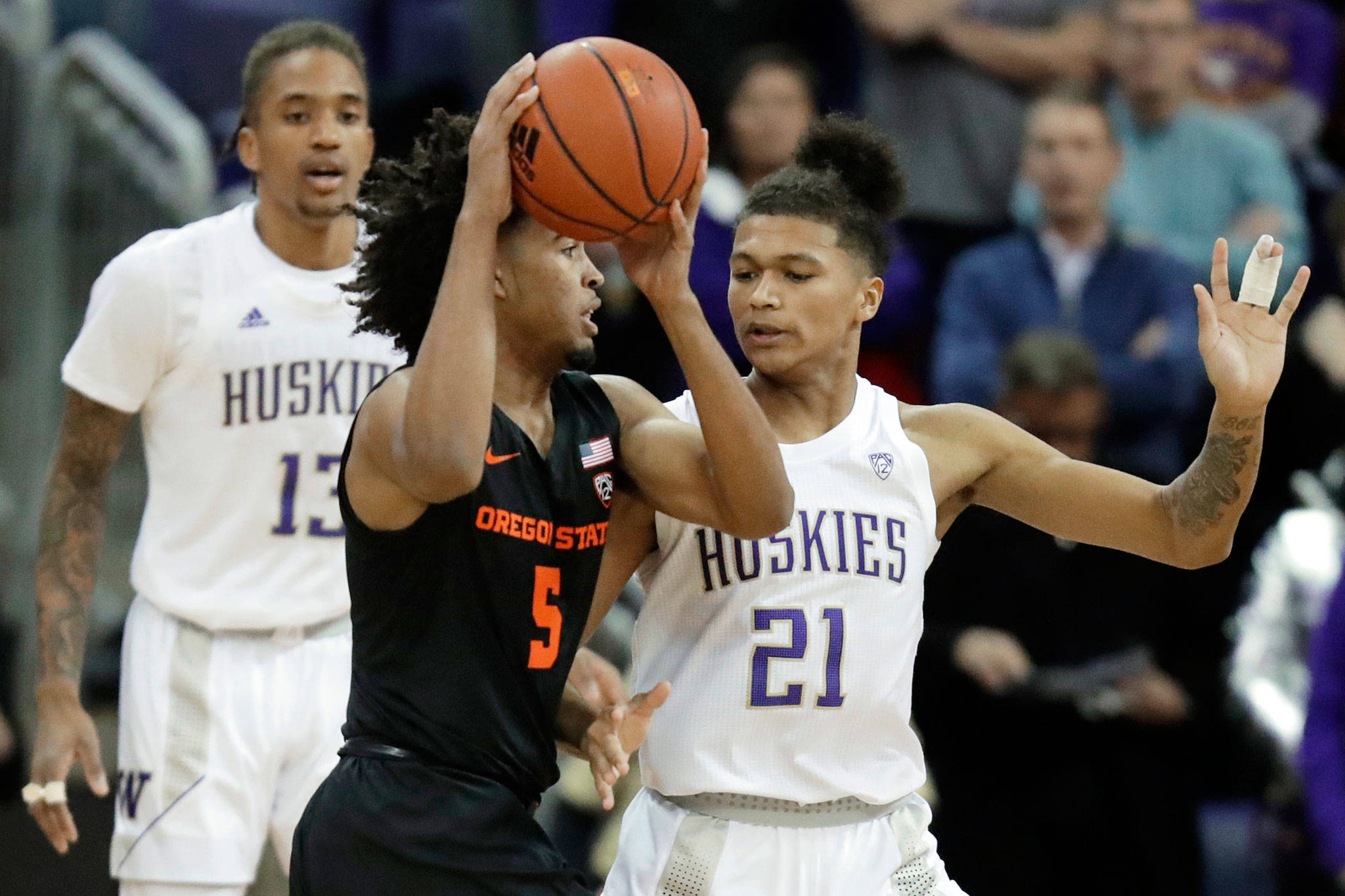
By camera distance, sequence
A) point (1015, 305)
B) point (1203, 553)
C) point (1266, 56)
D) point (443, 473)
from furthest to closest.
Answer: point (1266, 56), point (1015, 305), point (1203, 553), point (443, 473)

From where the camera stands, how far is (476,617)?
3357 mm

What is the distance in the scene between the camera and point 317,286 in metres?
4.80

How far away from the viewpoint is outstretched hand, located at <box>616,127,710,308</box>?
133 inches

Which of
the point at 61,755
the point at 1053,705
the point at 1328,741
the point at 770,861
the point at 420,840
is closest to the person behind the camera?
the point at 420,840

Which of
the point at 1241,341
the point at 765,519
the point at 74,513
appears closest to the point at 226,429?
the point at 74,513

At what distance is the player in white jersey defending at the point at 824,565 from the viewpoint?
378 cm

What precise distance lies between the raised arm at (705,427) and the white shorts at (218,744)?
57.6 inches

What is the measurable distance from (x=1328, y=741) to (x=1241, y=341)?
2.66m

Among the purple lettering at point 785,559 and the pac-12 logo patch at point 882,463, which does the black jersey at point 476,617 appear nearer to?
the purple lettering at point 785,559

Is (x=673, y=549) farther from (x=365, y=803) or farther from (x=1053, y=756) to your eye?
(x=1053, y=756)

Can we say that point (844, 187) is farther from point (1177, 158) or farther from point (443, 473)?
point (1177, 158)

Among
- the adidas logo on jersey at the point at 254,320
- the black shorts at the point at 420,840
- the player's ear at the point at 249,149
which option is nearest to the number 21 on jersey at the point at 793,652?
the black shorts at the point at 420,840

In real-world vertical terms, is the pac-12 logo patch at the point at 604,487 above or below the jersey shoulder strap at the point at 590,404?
below

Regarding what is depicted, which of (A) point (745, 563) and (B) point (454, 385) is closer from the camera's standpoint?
(B) point (454, 385)
